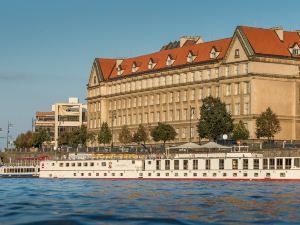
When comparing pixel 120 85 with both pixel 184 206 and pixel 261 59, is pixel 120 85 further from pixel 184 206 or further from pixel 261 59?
pixel 184 206

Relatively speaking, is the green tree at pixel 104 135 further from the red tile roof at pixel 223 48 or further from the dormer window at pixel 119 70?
the dormer window at pixel 119 70

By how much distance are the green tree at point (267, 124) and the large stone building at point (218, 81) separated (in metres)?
7.64

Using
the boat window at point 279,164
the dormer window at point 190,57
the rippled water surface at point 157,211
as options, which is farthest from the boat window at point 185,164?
the dormer window at point 190,57

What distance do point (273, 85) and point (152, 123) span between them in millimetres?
35242

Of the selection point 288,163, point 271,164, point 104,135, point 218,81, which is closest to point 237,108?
point 218,81

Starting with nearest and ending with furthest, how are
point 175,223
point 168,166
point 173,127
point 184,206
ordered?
point 175,223 → point 184,206 → point 168,166 → point 173,127

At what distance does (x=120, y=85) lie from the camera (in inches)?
7628

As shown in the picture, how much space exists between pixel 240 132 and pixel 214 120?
645 cm

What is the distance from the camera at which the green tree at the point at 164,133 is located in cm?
15688

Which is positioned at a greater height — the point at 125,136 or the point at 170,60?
the point at 170,60

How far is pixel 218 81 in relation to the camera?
521 ft

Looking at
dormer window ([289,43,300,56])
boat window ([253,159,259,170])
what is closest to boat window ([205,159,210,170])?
boat window ([253,159,259,170])

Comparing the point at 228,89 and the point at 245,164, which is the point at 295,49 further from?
the point at 245,164

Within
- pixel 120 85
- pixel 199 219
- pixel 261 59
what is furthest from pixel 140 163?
pixel 120 85
